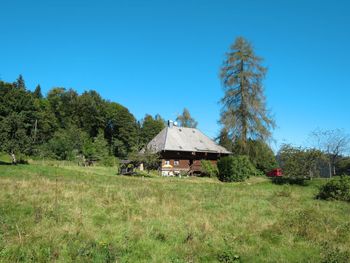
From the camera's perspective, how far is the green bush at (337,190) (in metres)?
20.4

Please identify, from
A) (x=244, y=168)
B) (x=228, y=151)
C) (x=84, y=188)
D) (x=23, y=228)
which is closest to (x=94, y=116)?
(x=228, y=151)

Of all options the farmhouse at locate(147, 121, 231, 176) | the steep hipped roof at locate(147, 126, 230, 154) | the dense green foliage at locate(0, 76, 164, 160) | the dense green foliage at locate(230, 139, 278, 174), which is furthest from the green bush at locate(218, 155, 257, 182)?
the dense green foliage at locate(0, 76, 164, 160)

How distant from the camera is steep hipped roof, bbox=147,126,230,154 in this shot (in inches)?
1706

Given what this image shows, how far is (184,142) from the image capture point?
1785 inches

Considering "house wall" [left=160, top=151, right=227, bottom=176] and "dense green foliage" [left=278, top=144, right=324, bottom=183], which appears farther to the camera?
"house wall" [left=160, top=151, right=227, bottom=176]

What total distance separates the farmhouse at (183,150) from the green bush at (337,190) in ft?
75.8

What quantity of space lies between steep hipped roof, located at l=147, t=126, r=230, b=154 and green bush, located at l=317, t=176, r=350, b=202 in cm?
2311

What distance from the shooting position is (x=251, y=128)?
41.8 metres

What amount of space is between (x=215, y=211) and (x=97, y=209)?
15.1 feet

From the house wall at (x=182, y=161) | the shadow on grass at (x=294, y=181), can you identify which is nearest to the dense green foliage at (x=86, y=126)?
the house wall at (x=182, y=161)

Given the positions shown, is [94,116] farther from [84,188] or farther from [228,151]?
[84,188]

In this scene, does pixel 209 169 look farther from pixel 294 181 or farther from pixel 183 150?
pixel 294 181

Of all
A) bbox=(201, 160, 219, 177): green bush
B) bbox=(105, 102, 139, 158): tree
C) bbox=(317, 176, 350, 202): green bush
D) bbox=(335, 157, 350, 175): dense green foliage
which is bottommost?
bbox=(317, 176, 350, 202): green bush

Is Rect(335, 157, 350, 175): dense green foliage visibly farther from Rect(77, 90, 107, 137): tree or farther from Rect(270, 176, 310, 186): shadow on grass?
Rect(77, 90, 107, 137): tree
